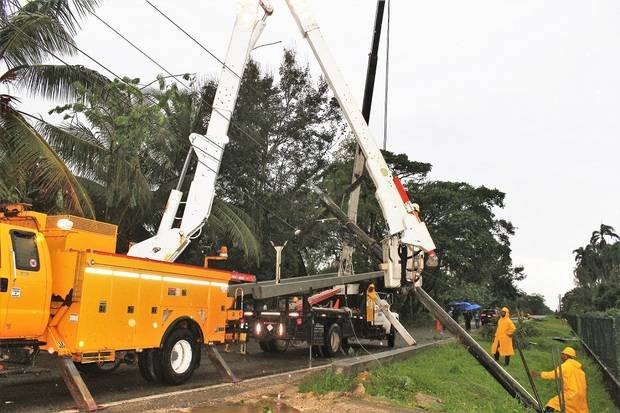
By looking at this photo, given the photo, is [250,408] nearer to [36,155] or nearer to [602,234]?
[36,155]

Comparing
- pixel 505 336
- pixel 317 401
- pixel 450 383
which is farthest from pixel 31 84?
pixel 505 336

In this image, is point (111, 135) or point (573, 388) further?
point (111, 135)

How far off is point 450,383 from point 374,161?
5052 mm

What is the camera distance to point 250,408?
7805 mm

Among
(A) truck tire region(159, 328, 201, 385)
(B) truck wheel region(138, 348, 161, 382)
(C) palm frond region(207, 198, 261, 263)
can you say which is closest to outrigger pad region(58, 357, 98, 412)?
(B) truck wheel region(138, 348, 161, 382)

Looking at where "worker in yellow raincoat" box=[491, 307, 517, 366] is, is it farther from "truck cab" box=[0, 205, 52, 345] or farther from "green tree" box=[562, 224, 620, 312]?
"green tree" box=[562, 224, 620, 312]

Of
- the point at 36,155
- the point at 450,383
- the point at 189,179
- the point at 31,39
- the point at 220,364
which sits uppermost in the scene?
the point at 31,39

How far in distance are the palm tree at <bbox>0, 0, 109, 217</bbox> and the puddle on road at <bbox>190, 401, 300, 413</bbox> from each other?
619 cm

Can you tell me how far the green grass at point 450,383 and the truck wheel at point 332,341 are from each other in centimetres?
230

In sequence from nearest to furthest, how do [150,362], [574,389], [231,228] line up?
[574,389] < [150,362] < [231,228]

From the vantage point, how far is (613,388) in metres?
12.8

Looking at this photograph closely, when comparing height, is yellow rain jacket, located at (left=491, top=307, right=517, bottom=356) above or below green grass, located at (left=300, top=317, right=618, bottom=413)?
above

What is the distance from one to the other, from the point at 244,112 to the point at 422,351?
13.6m

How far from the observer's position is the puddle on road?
24.8 feet
